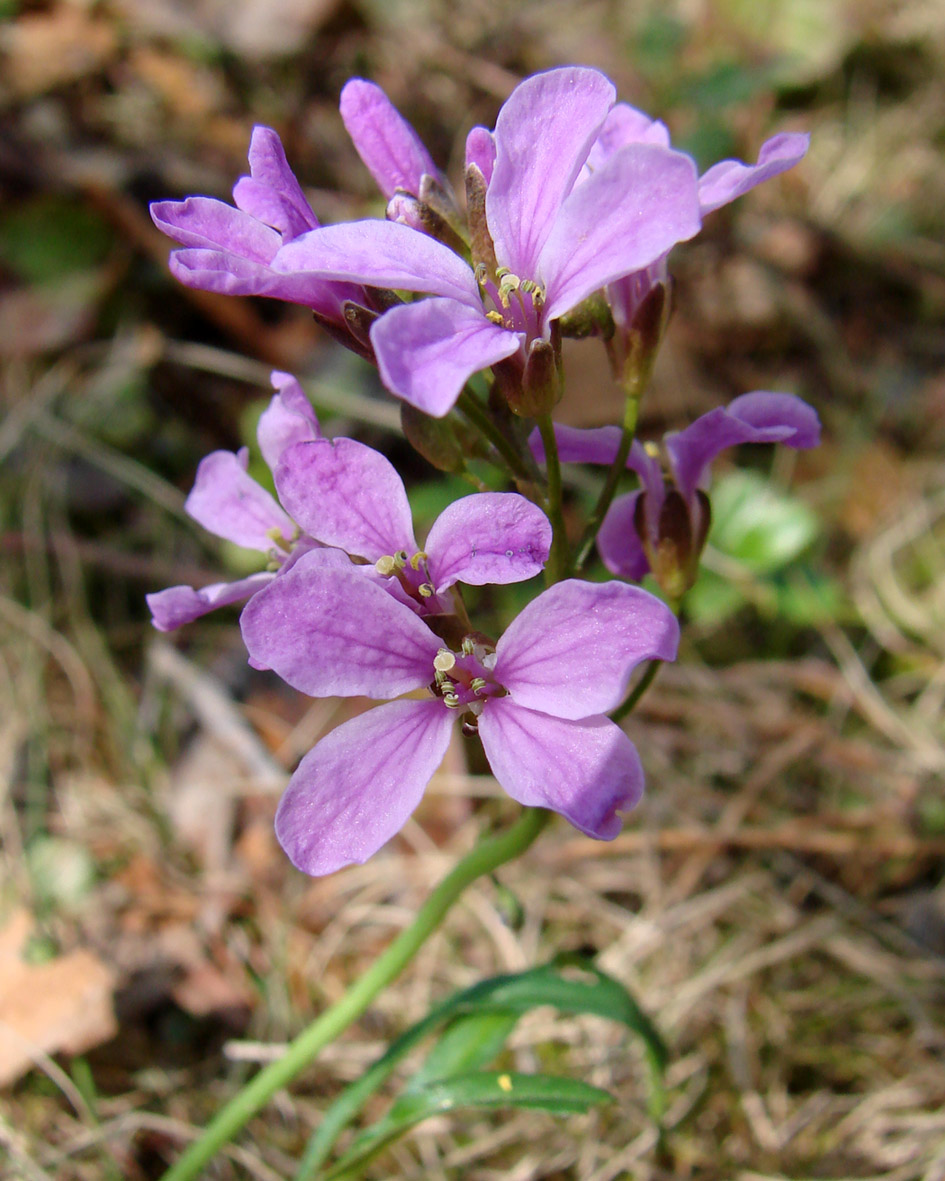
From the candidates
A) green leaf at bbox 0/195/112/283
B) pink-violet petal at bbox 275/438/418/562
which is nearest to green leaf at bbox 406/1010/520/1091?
pink-violet petal at bbox 275/438/418/562

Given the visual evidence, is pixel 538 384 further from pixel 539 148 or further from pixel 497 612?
pixel 497 612

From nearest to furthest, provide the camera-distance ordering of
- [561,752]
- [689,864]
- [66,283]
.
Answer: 1. [561,752]
2. [689,864]
3. [66,283]

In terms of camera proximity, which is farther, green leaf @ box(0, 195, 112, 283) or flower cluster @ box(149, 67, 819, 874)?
green leaf @ box(0, 195, 112, 283)

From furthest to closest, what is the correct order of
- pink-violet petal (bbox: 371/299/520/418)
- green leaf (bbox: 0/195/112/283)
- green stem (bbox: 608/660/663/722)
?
green leaf (bbox: 0/195/112/283)
green stem (bbox: 608/660/663/722)
pink-violet petal (bbox: 371/299/520/418)

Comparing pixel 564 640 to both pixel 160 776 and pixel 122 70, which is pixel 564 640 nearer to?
pixel 160 776

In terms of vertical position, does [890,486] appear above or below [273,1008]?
below

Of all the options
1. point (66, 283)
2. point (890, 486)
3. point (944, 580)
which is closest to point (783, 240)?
point (890, 486)

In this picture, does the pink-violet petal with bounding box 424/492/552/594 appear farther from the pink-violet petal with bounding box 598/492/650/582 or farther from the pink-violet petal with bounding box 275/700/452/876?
the pink-violet petal with bounding box 598/492/650/582
